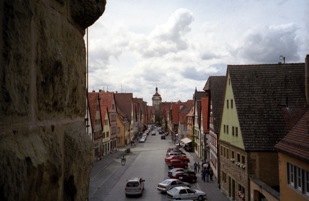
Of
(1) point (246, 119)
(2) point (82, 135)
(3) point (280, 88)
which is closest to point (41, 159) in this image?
→ (2) point (82, 135)

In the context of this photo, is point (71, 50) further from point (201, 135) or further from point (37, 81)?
point (201, 135)

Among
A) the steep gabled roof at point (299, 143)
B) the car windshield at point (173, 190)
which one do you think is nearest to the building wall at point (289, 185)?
the steep gabled roof at point (299, 143)

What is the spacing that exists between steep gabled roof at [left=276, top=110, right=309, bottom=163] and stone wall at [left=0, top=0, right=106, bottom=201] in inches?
461

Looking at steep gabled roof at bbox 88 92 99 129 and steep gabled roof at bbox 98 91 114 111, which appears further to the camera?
steep gabled roof at bbox 98 91 114 111

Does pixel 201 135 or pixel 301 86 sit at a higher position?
pixel 301 86

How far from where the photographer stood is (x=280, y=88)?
22.7 meters

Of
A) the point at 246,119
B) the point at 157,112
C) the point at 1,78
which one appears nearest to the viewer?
the point at 1,78

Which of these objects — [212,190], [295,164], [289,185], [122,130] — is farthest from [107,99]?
[295,164]

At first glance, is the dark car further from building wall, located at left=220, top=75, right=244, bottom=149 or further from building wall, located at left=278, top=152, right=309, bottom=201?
building wall, located at left=278, top=152, right=309, bottom=201

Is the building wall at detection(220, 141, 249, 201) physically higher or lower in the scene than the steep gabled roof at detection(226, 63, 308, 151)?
lower

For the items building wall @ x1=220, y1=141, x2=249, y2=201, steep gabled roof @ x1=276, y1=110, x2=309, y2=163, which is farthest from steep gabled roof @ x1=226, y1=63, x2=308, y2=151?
steep gabled roof @ x1=276, y1=110, x2=309, y2=163

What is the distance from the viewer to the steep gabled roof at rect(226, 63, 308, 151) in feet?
67.8

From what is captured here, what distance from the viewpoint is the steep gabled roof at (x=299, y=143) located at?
506 inches

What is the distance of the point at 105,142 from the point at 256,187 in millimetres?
34366
